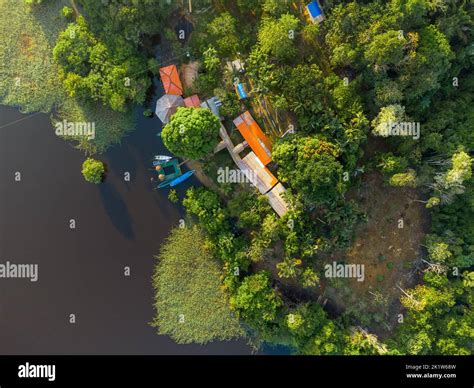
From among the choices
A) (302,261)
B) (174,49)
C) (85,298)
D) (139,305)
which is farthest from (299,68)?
(85,298)

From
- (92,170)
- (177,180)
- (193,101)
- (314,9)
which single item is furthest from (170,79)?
(314,9)

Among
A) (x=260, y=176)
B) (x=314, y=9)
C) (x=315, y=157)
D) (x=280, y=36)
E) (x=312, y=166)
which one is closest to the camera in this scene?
(x=312, y=166)

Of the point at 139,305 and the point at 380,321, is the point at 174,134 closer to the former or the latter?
the point at 139,305

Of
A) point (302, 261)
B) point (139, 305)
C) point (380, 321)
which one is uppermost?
point (302, 261)

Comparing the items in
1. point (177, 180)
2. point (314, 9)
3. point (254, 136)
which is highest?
point (314, 9)

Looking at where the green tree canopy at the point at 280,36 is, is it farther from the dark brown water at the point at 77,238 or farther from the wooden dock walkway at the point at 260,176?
the dark brown water at the point at 77,238

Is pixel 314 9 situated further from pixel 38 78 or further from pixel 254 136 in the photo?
pixel 38 78
